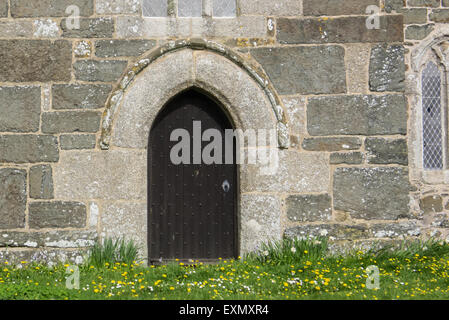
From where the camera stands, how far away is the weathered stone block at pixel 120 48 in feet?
15.4

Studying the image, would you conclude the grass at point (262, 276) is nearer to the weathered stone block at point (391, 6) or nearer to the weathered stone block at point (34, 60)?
the weathered stone block at point (34, 60)

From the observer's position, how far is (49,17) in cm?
471

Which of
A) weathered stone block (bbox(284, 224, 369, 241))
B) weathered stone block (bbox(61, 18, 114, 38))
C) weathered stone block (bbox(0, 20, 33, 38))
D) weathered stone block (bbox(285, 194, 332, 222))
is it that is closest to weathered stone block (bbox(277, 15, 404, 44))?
weathered stone block (bbox(285, 194, 332, 222))

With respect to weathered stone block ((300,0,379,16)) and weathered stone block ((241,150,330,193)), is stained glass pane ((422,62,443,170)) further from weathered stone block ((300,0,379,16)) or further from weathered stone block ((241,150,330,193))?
weathered stone block ((241,150,330,193))

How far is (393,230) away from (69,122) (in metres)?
3.51

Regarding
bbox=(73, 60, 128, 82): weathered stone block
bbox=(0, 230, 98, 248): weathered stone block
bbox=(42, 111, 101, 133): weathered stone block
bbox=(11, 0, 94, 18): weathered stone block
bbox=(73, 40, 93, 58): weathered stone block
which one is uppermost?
bbox=(11, 0, 94, 18): weathered stone block

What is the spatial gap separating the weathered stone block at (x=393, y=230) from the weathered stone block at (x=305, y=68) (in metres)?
1.47

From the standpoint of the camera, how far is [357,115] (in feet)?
15.7


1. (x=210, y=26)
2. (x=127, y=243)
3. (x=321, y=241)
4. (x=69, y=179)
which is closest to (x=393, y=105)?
(x=321, y=241)

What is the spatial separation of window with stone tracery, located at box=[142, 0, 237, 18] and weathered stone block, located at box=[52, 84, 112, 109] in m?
1.01

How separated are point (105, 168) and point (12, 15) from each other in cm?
186

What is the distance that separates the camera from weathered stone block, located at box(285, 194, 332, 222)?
15.5ft

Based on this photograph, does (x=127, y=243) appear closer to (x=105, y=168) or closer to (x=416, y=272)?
(x=105, y=168)

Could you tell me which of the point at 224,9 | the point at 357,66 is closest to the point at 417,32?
the point at 357,66
